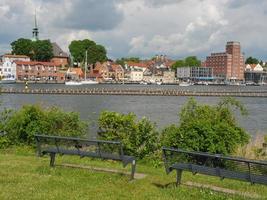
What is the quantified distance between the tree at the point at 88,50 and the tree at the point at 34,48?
913 centimetres

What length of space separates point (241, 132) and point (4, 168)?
6.47 metres

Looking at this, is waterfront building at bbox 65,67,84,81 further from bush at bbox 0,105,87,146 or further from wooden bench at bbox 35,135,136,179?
wooden bench at bbox 35,135,136,179

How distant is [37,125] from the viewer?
13.2 m

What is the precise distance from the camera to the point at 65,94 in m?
89.7

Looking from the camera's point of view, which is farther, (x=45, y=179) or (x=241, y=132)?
(x=241, y=132)

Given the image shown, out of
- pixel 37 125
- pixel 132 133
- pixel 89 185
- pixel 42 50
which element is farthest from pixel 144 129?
pixel 42 50

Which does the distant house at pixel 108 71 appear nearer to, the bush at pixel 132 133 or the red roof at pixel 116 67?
the red roof at pixel 116 67

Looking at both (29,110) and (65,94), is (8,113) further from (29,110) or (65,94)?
(65,94)

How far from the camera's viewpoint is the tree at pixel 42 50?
16238 cm

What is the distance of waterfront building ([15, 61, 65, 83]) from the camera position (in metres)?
156

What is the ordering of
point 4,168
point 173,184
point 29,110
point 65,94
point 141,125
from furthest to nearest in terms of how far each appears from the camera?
point 65,94, point 29,110, point 141,125, point 4,168, point 173,184

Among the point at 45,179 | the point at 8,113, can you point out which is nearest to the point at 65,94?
the point at 8,113

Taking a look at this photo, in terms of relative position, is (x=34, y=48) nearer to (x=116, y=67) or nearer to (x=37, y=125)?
(x=116, y=67)

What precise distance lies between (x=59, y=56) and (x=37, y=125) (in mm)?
173345
